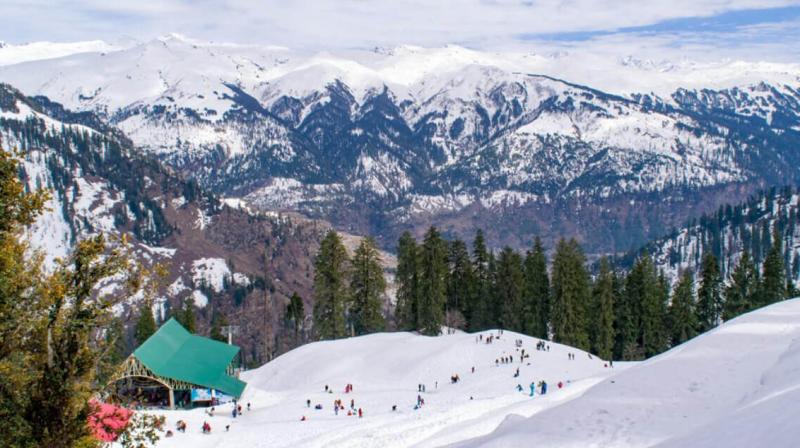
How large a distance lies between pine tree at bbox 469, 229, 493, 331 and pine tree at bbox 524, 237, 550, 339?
663 centimetres

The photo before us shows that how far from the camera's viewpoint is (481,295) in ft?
328

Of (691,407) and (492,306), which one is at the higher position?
(691,407)

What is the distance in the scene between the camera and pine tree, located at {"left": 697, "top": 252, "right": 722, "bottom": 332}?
9656cm

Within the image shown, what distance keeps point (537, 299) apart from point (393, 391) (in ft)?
112

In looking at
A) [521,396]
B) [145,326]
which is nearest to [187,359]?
[145,326]

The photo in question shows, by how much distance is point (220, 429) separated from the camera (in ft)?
183

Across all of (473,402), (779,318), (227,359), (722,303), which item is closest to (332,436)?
(473,402)

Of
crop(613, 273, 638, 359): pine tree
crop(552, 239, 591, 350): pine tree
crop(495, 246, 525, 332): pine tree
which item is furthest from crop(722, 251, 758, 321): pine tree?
crop(495, 246, 525, 332): pine tree

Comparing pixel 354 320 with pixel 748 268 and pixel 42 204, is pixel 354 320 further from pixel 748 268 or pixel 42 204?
pixel 42 204

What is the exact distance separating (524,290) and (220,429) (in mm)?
49694

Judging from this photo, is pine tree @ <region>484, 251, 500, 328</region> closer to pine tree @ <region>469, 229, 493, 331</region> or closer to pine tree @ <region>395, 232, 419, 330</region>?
pine tree @ <region>469, 229, 493, 331</region>

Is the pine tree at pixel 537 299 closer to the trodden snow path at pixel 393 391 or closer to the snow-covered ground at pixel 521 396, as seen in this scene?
the trodden snow path at pixel 393 391

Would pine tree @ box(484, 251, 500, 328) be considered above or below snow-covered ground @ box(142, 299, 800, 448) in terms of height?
below

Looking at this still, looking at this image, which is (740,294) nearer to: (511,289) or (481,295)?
(511,289)
